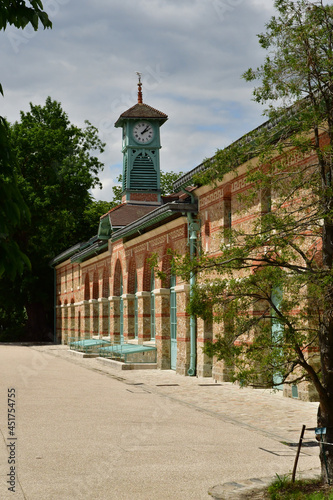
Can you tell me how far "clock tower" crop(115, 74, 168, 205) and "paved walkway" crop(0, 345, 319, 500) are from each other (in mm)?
17606

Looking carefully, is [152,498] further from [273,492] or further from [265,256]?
[265,256]

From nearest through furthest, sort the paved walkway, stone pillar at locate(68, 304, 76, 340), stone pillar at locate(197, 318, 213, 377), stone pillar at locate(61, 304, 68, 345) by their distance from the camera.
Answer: the paved walkway → stone pillar at locate(197, 318, 213, 377) → stone pillar at locate(68, 304, 76, 340) → stone pillar at locate(61, 304, 68, 345)

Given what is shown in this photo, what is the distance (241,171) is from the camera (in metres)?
17.1

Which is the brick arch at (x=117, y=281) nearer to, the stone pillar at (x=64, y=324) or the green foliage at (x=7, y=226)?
the stone pillar at (x=64, y=324)

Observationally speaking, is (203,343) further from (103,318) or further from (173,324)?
(103,318)

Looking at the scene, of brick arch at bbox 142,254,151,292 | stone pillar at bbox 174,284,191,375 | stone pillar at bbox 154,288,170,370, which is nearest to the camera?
stone pillar at bbox 174,284,191,375

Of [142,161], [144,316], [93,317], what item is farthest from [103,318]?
[144,316]

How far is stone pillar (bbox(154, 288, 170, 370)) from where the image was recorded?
22922 mm

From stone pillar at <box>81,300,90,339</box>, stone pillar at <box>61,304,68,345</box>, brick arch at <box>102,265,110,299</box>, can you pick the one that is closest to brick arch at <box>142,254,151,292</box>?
brick arch at <box>102,265,110,299</box>

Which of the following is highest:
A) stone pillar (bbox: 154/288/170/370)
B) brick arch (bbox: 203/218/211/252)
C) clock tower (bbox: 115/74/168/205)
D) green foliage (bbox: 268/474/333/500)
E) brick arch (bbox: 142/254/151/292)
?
clock tower (bbox: 115/74/168/205)

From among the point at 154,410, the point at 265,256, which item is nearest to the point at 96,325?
the point at 154,410

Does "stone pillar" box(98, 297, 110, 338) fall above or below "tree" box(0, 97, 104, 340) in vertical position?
below

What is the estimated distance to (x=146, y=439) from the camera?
9.83 metres

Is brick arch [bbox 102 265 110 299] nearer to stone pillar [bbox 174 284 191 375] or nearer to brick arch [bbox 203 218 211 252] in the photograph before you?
stone pillar [bbox 174 284 191 375]
